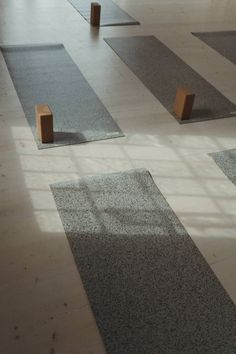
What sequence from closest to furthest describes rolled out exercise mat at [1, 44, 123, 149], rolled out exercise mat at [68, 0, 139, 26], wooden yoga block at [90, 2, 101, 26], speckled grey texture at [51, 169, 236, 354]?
speckled grey texture at [51, 169, 236, 354]
rolled out exercise mat at [1, 44, 123, 149]
wooden yoga block at [90, 2, 101, 26]
rolled out exercise mat at [68, 0, 139, 26]

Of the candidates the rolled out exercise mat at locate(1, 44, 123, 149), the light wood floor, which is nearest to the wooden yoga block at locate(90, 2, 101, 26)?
the light wood floor

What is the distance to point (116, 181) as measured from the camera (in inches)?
80.4

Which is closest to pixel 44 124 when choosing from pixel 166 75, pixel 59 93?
pixel 59 93

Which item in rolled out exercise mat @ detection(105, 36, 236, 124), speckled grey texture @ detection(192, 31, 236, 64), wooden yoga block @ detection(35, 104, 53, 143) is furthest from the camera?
speckled grey texture @ detection(192, 31, 236, 64)

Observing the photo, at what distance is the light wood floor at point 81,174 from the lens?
4.71ft

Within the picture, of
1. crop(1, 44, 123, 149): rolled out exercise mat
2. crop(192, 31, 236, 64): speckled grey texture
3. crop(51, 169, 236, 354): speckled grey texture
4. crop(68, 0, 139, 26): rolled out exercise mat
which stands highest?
crop(68, 0, 139, 26): rolled out exercise mat

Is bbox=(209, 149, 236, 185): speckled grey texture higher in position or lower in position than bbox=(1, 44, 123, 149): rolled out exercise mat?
lower

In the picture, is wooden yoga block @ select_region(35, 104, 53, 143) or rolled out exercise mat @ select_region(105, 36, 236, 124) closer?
wooden yoga block @ select_region(35, 104, 53, 143)

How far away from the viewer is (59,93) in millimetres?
2768

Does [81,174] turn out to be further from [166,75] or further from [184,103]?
[166,75]

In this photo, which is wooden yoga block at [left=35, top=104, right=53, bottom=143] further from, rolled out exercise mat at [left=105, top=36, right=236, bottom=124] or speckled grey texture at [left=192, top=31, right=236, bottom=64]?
speckled grey texture at [left=192, top=31, right=236, bottom=64]

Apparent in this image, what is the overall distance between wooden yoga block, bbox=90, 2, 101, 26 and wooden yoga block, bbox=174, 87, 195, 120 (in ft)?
5.70

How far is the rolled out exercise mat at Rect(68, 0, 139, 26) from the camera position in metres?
4.02

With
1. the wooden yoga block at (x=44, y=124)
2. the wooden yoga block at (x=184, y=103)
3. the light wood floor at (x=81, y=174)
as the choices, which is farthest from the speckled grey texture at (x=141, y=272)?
the wooden yoga block at (x=184, y=103)
